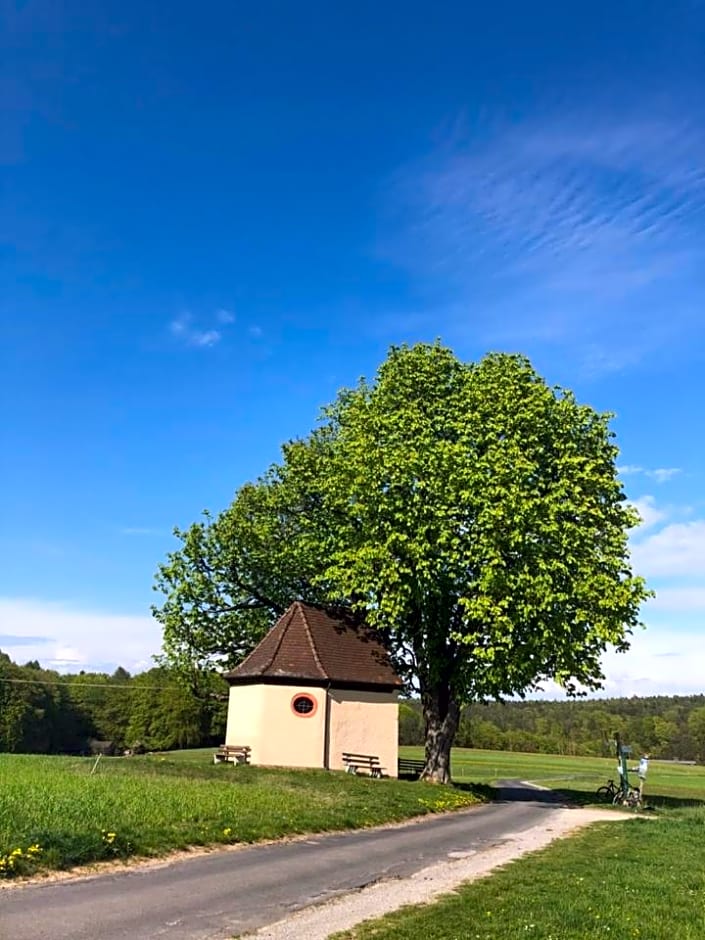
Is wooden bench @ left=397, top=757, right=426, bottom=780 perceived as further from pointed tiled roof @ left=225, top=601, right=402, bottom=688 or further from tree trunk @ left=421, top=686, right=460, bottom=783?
pointed tiled roof @ left=225, top=601, right=402, bottom=688

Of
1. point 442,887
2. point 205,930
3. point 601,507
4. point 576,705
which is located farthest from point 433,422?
point 576,705

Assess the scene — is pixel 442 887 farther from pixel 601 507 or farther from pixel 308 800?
pixel 601 507

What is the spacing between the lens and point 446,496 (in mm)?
29422

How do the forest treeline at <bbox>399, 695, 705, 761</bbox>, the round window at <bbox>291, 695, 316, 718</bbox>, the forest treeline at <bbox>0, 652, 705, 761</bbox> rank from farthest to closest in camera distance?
the forest treeline at <bbox>399, 695, 705, 761</bbox>, the forest treeline at <bbox>0, 652, 705, 761</bbox>, the round window at <bbox>291, 695, 316, 718</bbox>

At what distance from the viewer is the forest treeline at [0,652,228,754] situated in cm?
9238

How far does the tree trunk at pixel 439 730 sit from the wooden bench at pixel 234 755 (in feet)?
24.3

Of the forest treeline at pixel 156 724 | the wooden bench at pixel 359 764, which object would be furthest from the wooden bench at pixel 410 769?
the forest treeline at pixel 156 724

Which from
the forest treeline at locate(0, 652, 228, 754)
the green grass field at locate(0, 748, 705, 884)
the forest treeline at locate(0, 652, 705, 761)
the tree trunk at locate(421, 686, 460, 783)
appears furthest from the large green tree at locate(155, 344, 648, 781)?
the forest treeline at locate(0, 652, 228, 754)

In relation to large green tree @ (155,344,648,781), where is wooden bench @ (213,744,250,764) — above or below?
below

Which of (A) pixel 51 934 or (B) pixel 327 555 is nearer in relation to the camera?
(A) pixel 51 934

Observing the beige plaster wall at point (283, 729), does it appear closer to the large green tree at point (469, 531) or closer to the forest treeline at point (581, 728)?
the large green tree at point (469, 531)

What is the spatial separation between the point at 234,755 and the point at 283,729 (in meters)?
2.29

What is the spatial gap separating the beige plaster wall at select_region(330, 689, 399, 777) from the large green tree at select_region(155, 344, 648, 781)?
176 cm

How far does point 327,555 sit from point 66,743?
84600mm
